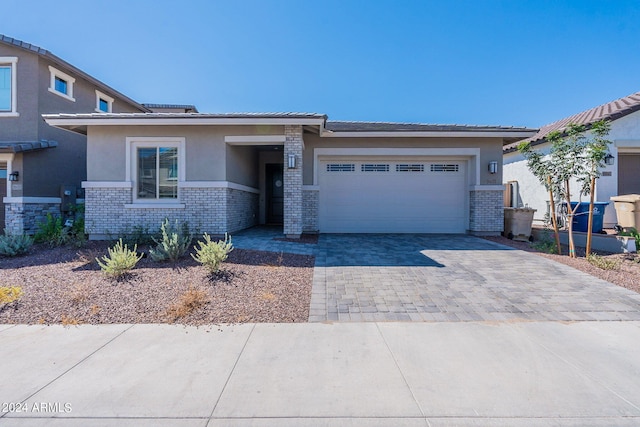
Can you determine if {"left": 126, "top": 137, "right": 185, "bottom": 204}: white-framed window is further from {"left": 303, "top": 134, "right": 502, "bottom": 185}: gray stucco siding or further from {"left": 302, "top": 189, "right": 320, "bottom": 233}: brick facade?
{"left": 303, "top": 134, "right": 502, "bottom": 185}: gray stucco siding

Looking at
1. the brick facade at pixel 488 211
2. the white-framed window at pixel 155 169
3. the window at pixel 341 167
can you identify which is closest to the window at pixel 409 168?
the window at pixel 341 167

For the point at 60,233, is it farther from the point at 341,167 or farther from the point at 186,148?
the point at 341,167

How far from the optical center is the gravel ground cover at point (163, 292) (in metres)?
4.14

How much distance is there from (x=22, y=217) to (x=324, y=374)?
11780mm

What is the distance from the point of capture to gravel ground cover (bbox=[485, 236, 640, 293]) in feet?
18.3

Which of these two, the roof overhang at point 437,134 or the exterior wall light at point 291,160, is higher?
the roof overhang at point 437,134

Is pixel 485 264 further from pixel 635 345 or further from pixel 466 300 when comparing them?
pixel 635 345

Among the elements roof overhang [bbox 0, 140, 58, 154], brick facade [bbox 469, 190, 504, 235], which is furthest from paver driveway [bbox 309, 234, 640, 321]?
roof overhang [bbox 0, 140, 58, 154]

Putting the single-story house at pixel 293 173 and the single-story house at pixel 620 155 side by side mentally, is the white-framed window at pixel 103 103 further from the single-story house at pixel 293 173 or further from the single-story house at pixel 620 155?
the single-story house at pixel 620 155

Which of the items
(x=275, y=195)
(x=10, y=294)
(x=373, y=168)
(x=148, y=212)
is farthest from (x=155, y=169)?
(x=373, y=168)

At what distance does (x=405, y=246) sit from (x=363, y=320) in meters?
4.71

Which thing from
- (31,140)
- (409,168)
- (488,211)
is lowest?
(488,211)

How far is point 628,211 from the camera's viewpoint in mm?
8641

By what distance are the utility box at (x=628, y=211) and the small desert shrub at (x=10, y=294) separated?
548 inches
